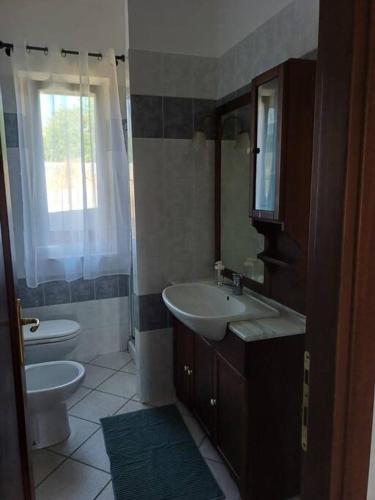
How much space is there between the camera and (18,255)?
2.92 meters

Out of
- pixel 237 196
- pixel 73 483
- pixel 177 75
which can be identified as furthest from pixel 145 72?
pixel 73 483

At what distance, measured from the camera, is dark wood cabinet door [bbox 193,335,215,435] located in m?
2.08

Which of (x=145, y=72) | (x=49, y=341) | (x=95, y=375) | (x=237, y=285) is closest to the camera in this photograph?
(x=237, y=285)

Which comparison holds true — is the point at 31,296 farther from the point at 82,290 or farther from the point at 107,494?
the point at 107,494

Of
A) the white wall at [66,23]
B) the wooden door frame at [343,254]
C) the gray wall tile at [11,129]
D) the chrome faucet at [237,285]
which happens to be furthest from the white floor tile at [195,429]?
the white wall at [66,23]

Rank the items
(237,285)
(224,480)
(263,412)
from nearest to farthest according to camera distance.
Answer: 1. (263,412)
2. (224,480)
3. (237,285)

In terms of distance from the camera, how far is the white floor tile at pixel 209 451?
6.91 ft

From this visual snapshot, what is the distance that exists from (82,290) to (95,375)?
0.71 metres

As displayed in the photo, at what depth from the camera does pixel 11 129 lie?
2.76 m

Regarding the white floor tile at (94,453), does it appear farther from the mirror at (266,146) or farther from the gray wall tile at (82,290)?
the mirror at (266,146)

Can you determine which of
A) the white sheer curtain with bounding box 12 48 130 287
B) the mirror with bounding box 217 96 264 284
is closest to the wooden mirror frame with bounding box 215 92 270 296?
the mirror with bounding box 217 96 264 284

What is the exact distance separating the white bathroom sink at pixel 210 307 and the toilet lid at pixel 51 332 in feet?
3.14

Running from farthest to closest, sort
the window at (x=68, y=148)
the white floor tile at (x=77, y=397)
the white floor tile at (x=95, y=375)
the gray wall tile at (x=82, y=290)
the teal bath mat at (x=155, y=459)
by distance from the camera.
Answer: the gray wall tile at (x=82, y=290), the white floor tile at (x=95, y=375), the window at (x=68, y=148), the white floor tile at (x=77, y=397), the teal bath mat at (x=155, y=459)

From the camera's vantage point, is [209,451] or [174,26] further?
[174,26]
